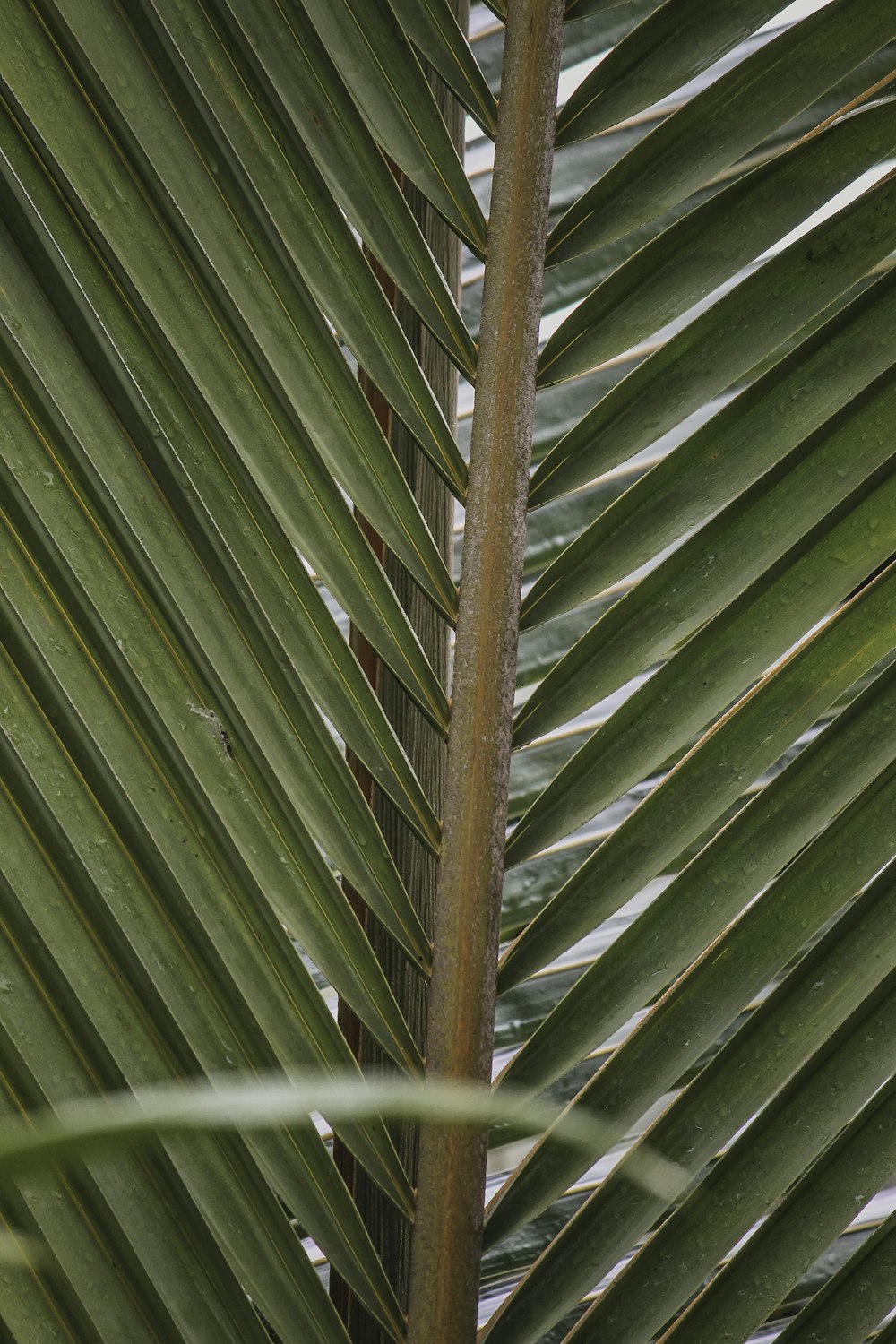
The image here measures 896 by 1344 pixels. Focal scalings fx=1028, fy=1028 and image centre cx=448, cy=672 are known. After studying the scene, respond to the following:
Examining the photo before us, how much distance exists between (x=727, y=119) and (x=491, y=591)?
10.9 inches

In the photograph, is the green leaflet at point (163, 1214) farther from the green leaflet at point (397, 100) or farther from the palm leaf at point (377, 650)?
the green leaflet at point (397, 100)

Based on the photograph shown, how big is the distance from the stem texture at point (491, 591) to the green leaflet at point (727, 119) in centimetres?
3

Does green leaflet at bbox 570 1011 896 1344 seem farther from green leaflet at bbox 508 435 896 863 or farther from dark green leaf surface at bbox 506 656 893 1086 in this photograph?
green leaflet at bbox 508 435 896 863

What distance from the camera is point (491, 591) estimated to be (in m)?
0.55

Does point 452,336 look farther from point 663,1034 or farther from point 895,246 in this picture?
point 663,1034

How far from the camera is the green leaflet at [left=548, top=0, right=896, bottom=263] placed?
0.52 metres

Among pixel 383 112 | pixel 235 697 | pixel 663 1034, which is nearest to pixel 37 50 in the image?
pixel 383 112

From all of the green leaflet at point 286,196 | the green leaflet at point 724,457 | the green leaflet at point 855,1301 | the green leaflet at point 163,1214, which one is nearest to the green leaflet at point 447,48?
the green leaflet at point 286,196

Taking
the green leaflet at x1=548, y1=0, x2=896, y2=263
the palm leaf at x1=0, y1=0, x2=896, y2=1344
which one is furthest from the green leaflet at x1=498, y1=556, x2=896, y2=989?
the green leaflet at x1=548, y1=0, x2=896, y2=263

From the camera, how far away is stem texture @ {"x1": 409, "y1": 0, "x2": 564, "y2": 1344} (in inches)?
20.9

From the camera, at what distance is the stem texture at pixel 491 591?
1.74 ft

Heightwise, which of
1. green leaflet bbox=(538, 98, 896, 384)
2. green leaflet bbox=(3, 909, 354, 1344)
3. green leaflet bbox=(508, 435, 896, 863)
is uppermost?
green leaflet bbox=(538, 98, 896, 384)

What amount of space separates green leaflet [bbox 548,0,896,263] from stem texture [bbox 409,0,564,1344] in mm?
32

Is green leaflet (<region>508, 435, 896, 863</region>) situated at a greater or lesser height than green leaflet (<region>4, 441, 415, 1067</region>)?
lesser
